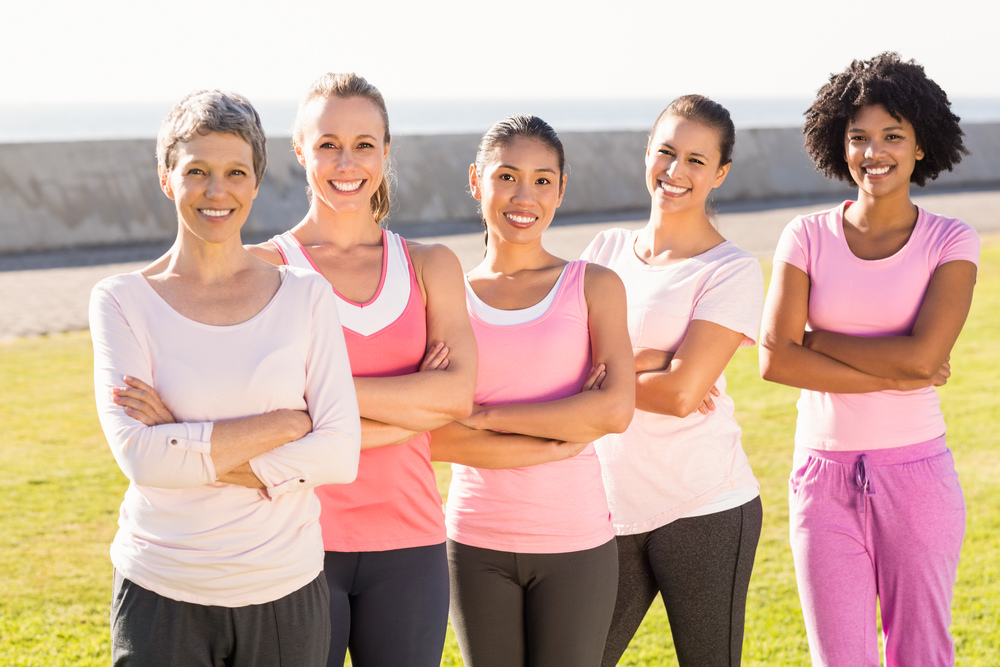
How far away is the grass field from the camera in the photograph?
4.32m

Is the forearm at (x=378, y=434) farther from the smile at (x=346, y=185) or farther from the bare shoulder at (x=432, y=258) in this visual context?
the smile at (x=346, y=185)

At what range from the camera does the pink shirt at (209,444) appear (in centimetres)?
202

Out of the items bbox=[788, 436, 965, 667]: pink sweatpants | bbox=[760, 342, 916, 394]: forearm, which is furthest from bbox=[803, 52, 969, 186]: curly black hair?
bbox=[788, 436, 965, 667]: pink sweatpants

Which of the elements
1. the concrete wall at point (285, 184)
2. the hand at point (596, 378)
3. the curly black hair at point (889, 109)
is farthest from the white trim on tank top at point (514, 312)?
the concrete wall at point (285, 184)

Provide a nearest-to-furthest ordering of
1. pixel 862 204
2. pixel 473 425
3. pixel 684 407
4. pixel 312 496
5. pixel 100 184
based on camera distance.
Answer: pixel 312 496
pixel 473 425
pixel 684 407
pixel 862 204
pixel 100 184

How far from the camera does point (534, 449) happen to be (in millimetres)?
2586

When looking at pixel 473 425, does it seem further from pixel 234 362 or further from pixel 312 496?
pixel 234 362

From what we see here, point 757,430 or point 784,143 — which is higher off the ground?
point 784,143

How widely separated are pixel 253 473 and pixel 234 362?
0.25m

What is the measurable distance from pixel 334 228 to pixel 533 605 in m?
1.16

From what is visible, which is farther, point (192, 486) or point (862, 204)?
point (862, 204)

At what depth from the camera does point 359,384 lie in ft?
8.02

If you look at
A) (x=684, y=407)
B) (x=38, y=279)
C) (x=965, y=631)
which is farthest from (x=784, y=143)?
(x=684, y=407)

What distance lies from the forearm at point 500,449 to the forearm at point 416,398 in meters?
0.10
